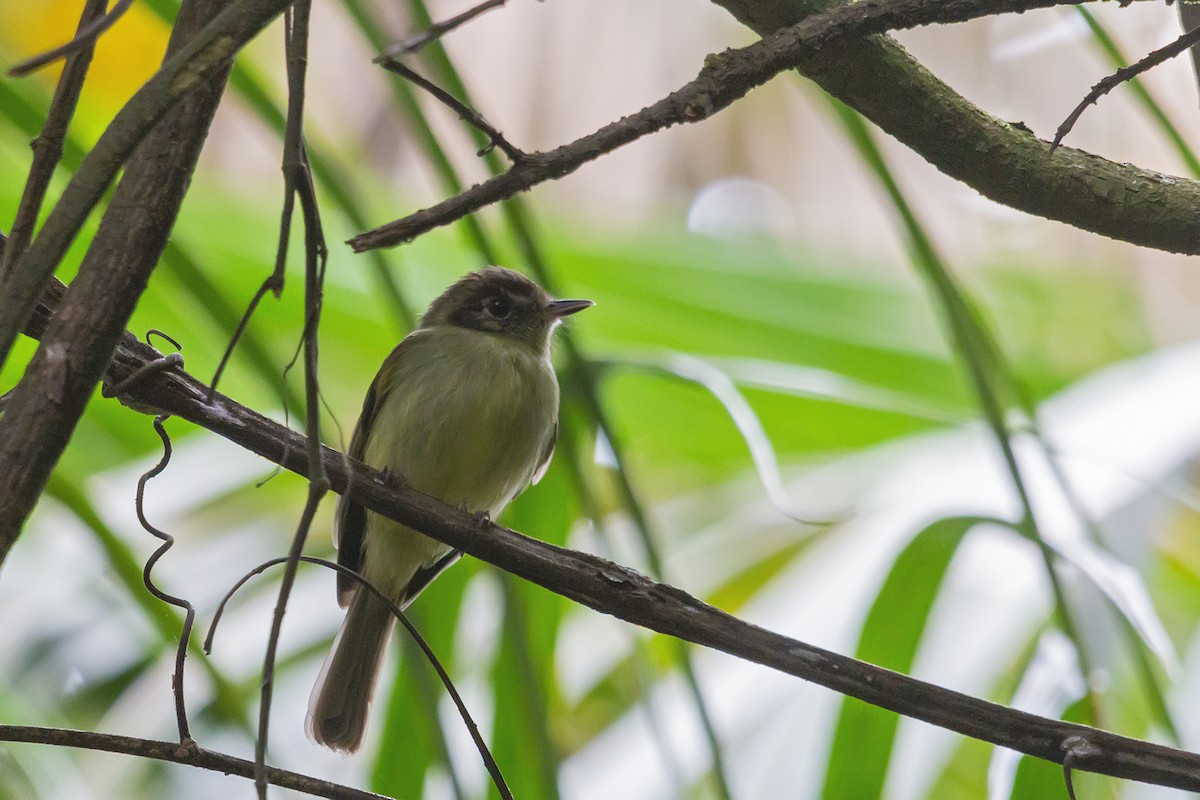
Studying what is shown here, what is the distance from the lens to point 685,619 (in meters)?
1.31

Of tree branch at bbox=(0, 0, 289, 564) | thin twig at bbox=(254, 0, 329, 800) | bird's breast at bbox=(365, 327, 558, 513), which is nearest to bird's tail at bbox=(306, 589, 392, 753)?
bird's breast at bbox=(365, 327, 558, 513)

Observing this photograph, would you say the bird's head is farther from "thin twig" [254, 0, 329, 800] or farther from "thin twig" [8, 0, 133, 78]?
"thin twig" [8, 0, 133, 78]

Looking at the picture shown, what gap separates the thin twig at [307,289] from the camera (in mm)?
1027

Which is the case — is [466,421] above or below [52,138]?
above

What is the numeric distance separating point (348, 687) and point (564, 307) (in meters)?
1.13

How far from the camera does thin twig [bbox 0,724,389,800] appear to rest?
1178mm

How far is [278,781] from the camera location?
Result: 123cm

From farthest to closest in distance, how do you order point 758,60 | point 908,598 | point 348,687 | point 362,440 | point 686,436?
point 686,436
point 362,440
point 348,687
point 908,598
point 758,60

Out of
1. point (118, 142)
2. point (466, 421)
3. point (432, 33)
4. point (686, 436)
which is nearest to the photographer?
point (118, 142)

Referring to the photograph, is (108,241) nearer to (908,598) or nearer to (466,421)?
(908,598)

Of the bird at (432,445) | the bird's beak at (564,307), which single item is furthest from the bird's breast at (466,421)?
the bird's beak at (564,307)

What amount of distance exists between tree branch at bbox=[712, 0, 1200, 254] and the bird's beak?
1920 millimetres

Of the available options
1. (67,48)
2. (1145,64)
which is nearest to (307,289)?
(67,48)

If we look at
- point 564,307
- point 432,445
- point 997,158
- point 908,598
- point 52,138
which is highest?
point 564,307
